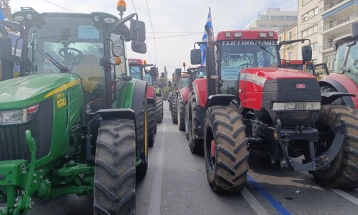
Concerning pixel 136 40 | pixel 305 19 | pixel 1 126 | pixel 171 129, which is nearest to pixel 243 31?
pixel 136 40

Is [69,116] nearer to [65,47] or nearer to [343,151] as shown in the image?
[65,47]

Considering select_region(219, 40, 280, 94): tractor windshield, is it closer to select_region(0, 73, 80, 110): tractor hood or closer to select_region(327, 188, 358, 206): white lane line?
select_region(327, 188, 358, 206): white lane line

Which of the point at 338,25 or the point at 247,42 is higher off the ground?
the point at 338,25

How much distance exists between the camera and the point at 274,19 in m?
83.1

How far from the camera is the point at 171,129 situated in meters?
11.0

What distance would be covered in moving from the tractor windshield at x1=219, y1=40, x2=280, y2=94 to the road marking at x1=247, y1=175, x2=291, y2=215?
187cm

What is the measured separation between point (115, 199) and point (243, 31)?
14.3 ft

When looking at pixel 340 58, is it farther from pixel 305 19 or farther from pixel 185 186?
pixel 305 19

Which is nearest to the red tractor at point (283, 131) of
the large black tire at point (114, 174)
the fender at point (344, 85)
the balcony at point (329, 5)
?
the large black tire at point (114, 174)

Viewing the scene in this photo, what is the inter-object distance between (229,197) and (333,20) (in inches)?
1459

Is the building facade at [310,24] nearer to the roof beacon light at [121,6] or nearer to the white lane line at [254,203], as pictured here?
the white lane line at [254,203]

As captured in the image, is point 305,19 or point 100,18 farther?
point 305,19

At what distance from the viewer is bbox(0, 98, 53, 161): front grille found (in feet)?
9.43

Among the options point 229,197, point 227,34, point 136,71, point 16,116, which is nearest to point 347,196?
point 229,197
